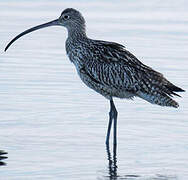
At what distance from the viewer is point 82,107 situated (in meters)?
15.9

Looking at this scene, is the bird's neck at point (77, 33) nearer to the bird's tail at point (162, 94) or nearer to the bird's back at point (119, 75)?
the bird's back at point (119, 75)

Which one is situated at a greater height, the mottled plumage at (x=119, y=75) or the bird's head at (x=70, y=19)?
the bird's head at (x=70, y=19)

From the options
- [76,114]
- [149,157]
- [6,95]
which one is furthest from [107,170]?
[6,95]

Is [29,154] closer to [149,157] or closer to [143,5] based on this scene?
[149,157]

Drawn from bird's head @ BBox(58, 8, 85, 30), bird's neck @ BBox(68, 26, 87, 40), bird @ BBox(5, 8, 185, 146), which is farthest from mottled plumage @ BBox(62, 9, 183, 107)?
bird's head @ BBox(58, 8, 85, 30)

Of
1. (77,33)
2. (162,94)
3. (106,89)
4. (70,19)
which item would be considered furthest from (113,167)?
(70,19)

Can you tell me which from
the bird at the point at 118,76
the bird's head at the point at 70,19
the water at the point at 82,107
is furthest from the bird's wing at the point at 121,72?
the bird's head at the point at 70,19

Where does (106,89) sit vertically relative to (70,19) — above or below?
below

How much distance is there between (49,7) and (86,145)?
10.2m

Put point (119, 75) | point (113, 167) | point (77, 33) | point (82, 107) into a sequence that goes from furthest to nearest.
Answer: point (82, 107) → point (77, 33) → point (119, 75) → point (113, 167)

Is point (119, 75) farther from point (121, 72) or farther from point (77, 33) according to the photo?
point (77, 33)

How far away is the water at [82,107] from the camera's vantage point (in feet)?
42.2

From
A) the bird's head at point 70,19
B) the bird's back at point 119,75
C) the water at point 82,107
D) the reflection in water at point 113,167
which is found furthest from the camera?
the bird's head at point 70,19

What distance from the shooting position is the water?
12852 mm
